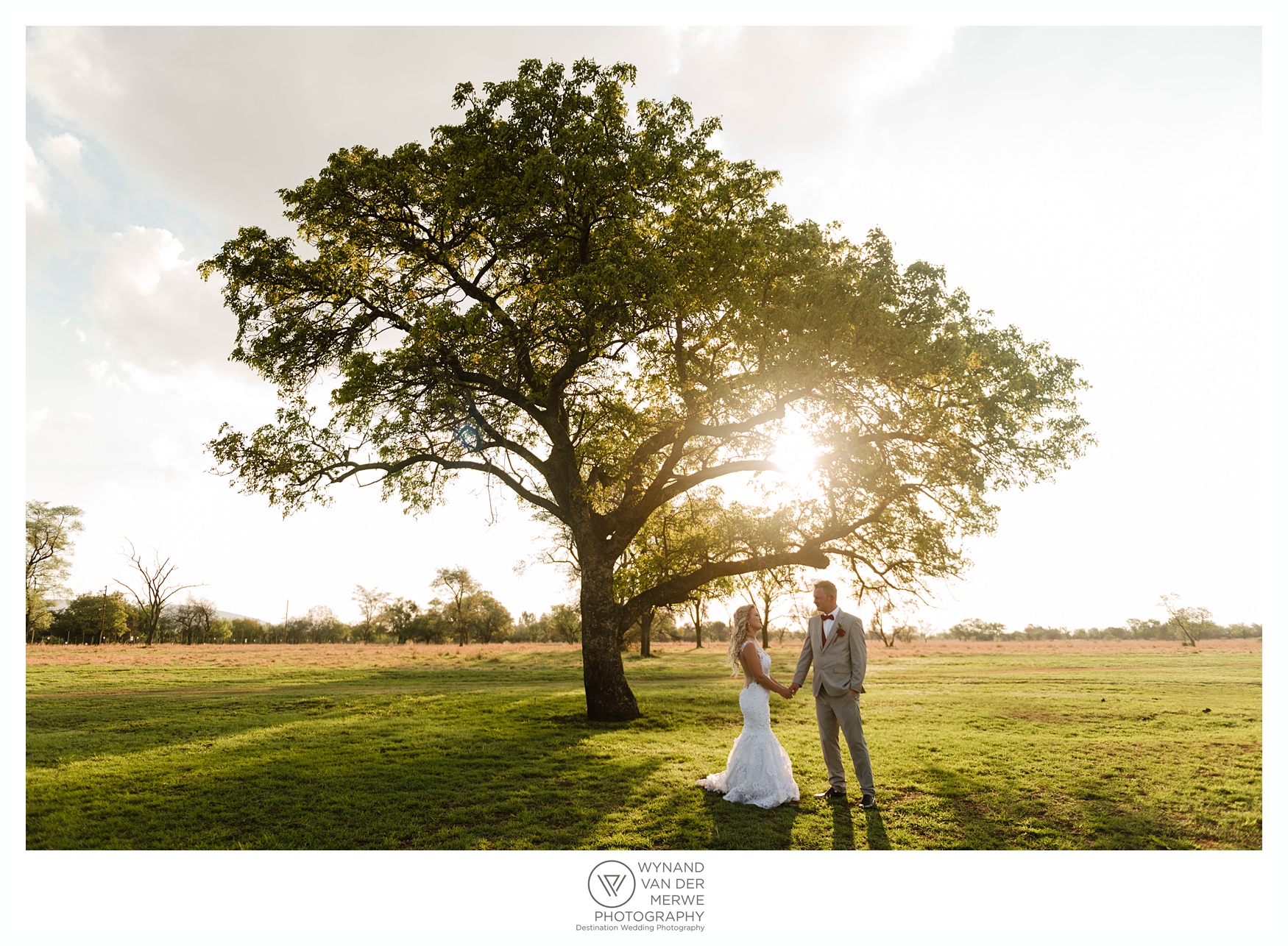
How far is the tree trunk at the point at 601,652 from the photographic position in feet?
49.9

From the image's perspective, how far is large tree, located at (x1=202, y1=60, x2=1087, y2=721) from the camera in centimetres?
1282

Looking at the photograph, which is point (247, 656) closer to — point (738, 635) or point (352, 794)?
point (352, 794)

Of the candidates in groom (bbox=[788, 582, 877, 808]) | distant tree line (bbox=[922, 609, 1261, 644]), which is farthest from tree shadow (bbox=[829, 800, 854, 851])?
distant tree line (bbox=[922, 609, 1261, 644])

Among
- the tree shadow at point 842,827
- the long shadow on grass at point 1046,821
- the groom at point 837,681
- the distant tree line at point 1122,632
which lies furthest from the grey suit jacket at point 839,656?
the distant tree line at point 1122,632

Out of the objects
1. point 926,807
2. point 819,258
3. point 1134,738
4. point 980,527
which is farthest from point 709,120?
point 1134,738

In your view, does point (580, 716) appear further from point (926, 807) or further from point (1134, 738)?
point (1134, 738)

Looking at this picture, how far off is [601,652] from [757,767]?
7.59m

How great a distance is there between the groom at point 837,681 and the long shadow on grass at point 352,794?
9.35 feet

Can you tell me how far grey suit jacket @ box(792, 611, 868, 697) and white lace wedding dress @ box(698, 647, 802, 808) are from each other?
0.66m

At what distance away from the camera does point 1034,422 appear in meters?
14.3

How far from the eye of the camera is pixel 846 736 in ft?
26.1

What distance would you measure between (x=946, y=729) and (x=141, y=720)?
1954 centimetres
